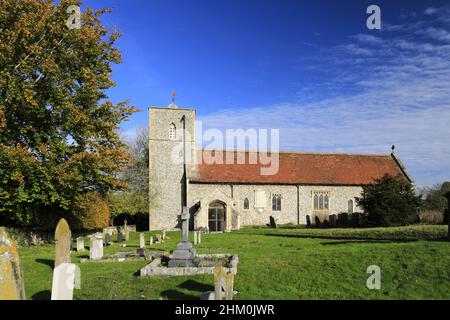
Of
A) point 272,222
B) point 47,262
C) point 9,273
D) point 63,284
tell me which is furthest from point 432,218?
point 9,273

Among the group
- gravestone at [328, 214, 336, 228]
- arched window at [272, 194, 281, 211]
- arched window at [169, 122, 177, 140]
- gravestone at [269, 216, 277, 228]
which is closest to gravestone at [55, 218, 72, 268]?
gravestone at [269, 216, 277, 228]

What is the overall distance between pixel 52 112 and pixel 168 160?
53.3 ft

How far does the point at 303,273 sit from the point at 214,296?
158 inches

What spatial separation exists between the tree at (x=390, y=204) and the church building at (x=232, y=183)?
595 centimetres

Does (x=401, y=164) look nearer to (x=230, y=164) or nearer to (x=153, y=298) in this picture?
(x=230, y=164)

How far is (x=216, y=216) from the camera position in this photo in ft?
108

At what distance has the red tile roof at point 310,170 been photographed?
35.3m

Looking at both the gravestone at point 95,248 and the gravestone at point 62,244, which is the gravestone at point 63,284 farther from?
the gravestone at point 95,248

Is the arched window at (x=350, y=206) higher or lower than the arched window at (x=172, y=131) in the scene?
lower

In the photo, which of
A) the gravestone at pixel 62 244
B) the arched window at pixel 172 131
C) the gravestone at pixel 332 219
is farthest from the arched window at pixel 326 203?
the gravestone at pixel 62 244

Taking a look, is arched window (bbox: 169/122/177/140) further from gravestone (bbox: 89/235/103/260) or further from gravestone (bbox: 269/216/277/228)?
gravestone (bbox: 89/235/103/260)

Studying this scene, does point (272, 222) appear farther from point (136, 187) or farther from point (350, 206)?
point (136, 187)
